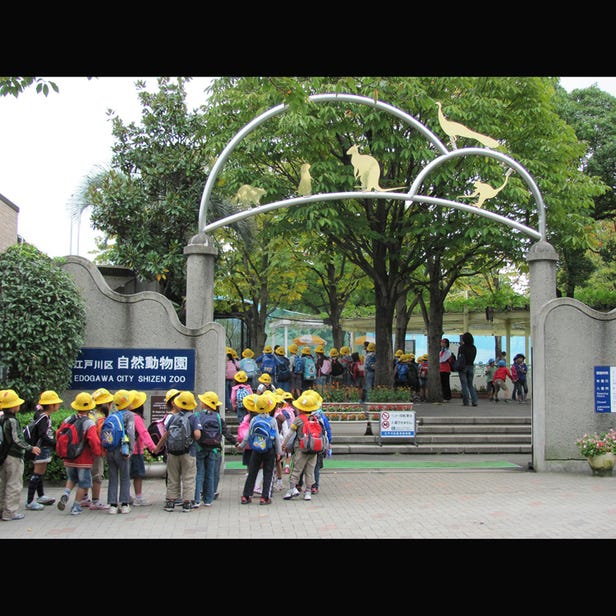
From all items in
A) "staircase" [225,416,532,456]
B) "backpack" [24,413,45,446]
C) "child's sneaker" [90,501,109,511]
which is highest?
"backpack" [24,413,45,446]

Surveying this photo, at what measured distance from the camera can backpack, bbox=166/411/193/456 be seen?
32.1ft

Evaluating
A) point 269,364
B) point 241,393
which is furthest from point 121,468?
point 269,364

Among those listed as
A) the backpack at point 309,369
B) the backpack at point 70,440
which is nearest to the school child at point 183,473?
the backpack at point 70,440

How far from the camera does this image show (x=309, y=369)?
17562mm

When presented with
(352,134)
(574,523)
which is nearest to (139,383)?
(574,523)

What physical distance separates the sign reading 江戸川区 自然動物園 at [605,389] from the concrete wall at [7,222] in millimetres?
13814

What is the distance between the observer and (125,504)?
977cm

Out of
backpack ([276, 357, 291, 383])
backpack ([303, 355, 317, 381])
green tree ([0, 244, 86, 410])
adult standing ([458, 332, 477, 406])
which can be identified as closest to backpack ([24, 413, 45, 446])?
green tree ([0, 244, 86, 410])

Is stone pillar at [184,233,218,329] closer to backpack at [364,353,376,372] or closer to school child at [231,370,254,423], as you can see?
school child at [231,370,254,423]

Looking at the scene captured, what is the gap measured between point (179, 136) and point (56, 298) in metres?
7.90

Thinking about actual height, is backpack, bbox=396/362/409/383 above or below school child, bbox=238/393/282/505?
above

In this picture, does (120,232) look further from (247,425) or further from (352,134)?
(247,425)

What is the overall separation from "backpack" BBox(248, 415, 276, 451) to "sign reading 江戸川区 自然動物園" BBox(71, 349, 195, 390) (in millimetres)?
2752

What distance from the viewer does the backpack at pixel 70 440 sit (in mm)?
9742
